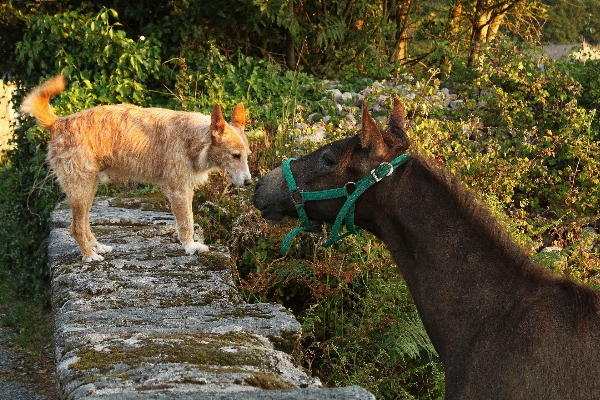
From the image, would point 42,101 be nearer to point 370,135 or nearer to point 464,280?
point 370,135

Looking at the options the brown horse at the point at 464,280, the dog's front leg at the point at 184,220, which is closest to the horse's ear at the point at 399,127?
the brown horse at the point at 464,280

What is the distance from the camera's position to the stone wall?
271 centimetres

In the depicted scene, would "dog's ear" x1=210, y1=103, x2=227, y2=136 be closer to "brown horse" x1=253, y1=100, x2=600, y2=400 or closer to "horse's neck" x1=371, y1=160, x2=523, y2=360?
"brown horse" x1=253, y1=100, x2=600, y2=400

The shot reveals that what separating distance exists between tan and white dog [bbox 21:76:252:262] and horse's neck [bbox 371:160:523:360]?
2113 millimetres

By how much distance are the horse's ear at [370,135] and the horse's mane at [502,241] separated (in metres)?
0.18

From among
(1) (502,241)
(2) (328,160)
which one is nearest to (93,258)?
(2) (328,160)

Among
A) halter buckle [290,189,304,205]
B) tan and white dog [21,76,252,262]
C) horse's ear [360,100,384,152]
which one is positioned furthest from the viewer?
tan and white dog [21,76,252,262]

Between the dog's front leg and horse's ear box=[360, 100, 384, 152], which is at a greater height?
horse's ear box=[360, 100, 384, 152]

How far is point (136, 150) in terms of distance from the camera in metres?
5.13

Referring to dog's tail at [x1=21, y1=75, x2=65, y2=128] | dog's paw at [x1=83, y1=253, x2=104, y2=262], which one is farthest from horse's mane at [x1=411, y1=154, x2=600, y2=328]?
dog's tail at [x1=21, y1=75, x2=65, y2=128]

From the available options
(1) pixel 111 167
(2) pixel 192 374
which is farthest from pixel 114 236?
(2) pixel 192 374

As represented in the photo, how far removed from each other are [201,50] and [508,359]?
7.86 meters

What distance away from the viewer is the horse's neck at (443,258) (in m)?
2.99

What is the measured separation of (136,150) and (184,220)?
2.06 ft
